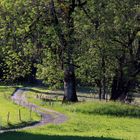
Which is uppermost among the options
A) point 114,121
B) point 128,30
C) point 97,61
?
point 128,30

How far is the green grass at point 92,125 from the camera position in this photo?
1152 inches

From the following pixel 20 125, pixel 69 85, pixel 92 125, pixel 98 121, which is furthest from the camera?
pixel 69 85

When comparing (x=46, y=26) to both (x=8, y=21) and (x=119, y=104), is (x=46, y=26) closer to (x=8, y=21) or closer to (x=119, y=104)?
(x=8, y=21)

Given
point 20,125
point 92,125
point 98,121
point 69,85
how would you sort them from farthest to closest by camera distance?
point 69,85, point 98,121, point 92,125, point 20,125

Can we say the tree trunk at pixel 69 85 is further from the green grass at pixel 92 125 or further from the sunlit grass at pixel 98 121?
the sunlit grass at pixel 98 121

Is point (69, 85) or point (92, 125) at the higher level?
point (69, 85)

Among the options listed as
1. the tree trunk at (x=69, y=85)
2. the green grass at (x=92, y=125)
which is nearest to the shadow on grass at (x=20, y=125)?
the green grass at (x=92, y=125)

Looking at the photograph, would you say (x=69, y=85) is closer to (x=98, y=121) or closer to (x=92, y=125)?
(x=98, y=121)

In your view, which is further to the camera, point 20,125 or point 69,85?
point 69,85

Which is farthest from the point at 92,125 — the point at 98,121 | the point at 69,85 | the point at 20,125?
the point at 69,85

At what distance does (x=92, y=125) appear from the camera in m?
39.2

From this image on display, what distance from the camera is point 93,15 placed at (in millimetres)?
54312

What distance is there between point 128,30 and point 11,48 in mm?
13208

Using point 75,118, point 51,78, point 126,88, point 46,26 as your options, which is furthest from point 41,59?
point 75,118
